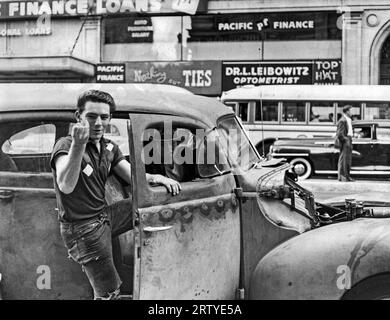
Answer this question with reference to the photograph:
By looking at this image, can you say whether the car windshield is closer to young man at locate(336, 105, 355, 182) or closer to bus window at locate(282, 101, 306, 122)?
young man at locate(336, 105, 355, 182)

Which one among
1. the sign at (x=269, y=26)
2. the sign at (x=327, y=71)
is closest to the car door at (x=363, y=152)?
the sign at (x=327, y=71)

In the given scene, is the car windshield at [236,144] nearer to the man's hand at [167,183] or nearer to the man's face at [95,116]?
the man's hand at [167,183]

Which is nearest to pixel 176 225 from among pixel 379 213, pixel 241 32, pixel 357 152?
pixel 379 213

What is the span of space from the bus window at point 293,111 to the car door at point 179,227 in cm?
1146

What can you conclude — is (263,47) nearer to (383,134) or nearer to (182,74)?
(182,74)

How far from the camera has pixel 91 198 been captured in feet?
9.20

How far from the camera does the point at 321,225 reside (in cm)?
339

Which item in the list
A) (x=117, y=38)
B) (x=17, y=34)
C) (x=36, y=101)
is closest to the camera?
(x=36, y=101)

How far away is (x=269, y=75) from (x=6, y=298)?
14.0 m

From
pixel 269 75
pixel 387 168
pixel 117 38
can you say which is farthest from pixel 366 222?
pixel 269 75

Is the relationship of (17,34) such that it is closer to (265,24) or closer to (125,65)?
(125,65)

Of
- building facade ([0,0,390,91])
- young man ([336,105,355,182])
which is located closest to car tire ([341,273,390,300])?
young man ([336,105,355,182])

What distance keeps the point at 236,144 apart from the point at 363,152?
10.1 metres

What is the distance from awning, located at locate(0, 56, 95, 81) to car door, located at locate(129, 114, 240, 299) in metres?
2.04
